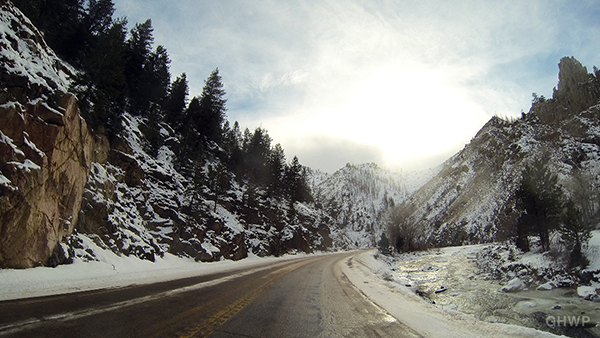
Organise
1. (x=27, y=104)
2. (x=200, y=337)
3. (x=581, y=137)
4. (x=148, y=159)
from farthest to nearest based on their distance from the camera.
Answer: (x=581, y=137)
(x=148, y=159)
(x=27, y=104)
(x=200, y=337)

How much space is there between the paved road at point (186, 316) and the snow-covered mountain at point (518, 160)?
2725 inches

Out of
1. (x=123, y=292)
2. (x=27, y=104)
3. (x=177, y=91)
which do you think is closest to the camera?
(x=123, y=292)

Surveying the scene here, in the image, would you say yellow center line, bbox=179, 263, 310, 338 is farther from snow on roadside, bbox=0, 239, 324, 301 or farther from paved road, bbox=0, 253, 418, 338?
snow on roadside, bbox=0, 239, 324, 301

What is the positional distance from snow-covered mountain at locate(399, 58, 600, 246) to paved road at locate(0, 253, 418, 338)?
227ft

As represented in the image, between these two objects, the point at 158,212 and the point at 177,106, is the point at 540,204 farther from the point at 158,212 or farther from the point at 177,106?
the point at 177,106

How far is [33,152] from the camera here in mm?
12625

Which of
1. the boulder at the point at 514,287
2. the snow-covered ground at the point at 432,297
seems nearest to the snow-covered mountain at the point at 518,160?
the boulder at the point at 514,287

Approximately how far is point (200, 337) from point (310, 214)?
7604 centimetres

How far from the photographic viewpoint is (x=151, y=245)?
2150cm

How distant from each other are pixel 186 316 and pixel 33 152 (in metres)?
12.5

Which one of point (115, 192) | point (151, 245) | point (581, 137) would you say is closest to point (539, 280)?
point (151, 245)

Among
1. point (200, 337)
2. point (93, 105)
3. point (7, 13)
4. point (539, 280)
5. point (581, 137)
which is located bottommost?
point (539, 280)

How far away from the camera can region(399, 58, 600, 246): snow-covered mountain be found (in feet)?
267

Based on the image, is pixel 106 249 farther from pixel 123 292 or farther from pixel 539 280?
pixel 539 280
